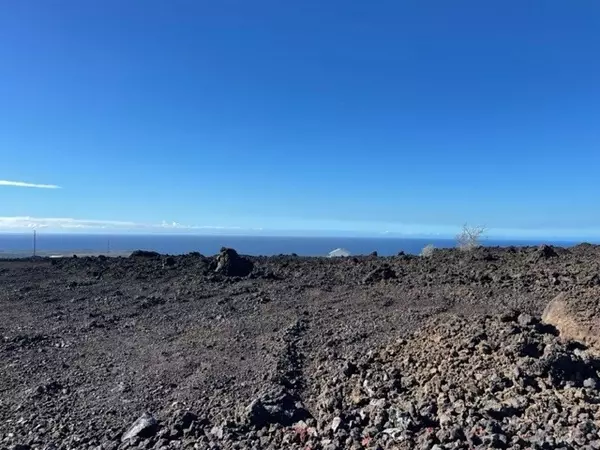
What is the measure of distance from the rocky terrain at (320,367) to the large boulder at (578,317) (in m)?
0.03

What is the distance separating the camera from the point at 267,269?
16453 mm

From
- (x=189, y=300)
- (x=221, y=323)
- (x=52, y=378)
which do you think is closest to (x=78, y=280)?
(x=189, y=300)

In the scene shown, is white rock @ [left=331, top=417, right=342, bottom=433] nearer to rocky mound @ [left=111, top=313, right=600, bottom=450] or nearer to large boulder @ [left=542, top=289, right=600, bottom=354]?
rocky mound @ [left=111, top=313, right=600, bottom=450]

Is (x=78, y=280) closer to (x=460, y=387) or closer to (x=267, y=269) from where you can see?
(x=267, y=269)

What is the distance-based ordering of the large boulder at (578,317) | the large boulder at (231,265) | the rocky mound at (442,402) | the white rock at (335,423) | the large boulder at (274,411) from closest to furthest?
the rocky mound at (442,402) → the white rock at (335,423) → the large boulder at (274,411) → the large boulder at (578,317) → the large boulder at (231,265)

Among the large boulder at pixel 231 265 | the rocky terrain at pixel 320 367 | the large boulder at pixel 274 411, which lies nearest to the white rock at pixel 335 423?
the rocky terrain at pixel 320 367

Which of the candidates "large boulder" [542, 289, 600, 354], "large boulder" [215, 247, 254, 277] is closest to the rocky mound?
"large boulder" [542, 289, 600, 354]

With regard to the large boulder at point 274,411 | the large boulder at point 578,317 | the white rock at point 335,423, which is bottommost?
the large boulder at point 274,411

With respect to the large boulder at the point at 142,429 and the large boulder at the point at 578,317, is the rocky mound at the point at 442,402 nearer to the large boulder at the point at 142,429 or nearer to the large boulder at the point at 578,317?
the large boulder at the point at 142,429

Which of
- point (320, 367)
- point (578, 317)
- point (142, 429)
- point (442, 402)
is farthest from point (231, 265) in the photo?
point (442, 402)

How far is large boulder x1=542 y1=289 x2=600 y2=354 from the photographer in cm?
604

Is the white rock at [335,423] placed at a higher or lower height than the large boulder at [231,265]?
lower

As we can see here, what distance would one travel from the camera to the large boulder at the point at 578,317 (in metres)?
6.04

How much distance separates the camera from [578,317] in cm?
642
